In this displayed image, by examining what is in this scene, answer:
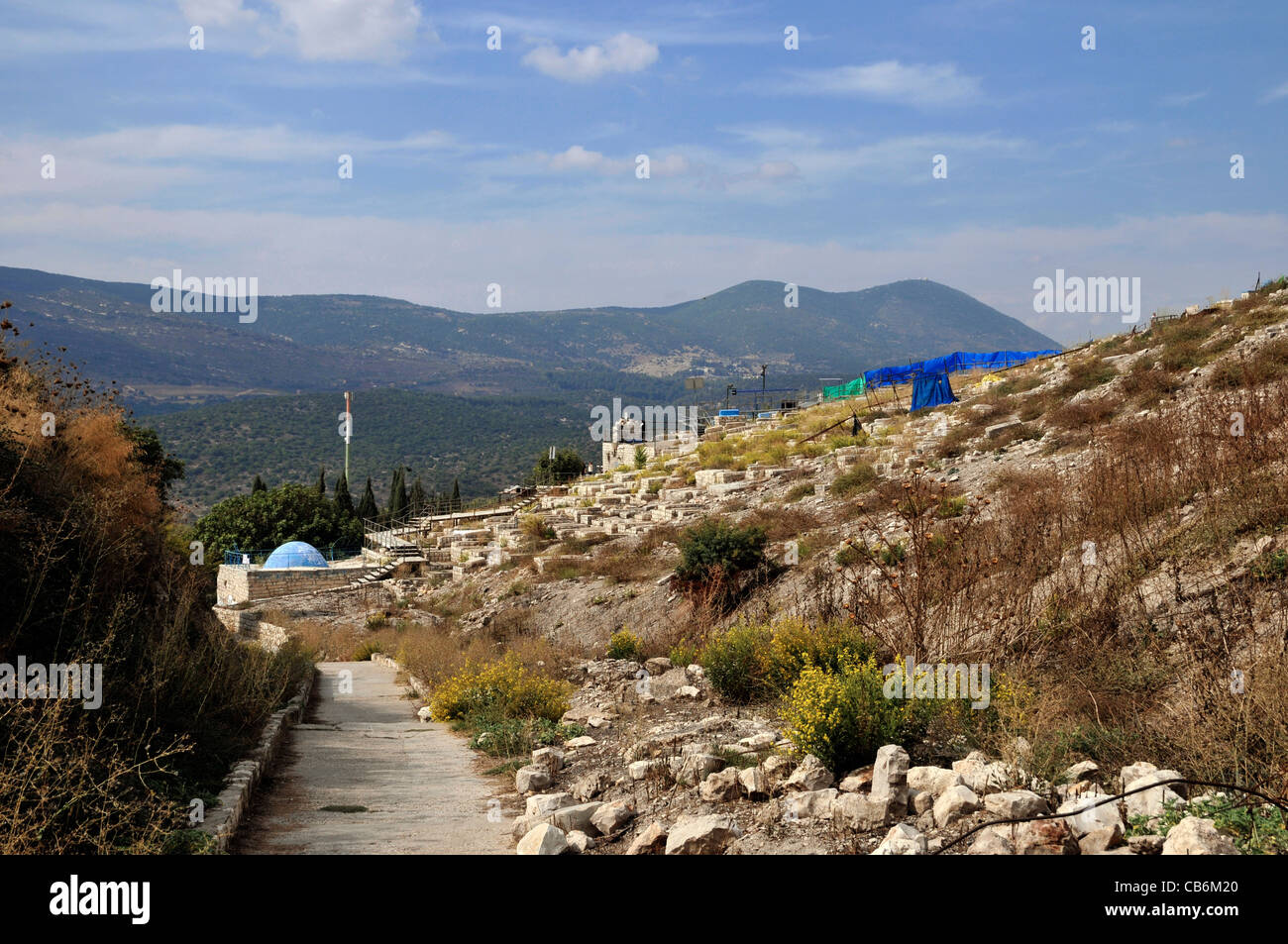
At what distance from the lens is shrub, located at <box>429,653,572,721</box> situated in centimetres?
1238

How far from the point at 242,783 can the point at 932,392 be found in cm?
3128

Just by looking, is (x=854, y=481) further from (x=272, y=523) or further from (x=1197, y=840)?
(x=272, y=523)

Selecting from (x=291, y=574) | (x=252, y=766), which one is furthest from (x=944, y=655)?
(x=291, y=574)

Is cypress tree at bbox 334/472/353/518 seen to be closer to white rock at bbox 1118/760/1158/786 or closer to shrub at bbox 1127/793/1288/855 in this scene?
white rock at bbox 1118/760/1158/786

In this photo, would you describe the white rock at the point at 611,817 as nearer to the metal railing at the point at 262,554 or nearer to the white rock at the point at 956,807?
the white rock at the point at 956,807

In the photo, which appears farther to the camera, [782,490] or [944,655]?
[782,490]

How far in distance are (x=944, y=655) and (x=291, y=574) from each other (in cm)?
3517

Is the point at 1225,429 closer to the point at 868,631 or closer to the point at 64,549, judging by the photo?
the point at 868,631

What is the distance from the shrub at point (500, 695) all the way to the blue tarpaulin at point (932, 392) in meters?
24.6

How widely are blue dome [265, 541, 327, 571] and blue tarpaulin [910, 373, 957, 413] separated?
2647cm

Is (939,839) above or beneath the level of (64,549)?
beneath

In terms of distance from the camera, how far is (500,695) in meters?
12.9

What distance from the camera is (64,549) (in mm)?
8531
